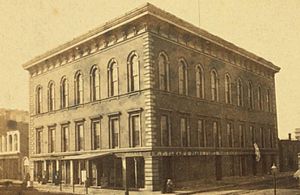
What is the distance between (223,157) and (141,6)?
15.2 metres

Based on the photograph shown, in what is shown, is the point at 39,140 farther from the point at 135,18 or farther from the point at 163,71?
the point at 135,18

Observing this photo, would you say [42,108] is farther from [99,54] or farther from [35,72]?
[99,54]

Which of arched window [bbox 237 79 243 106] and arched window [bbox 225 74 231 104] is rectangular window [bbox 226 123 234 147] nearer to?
arched window [bbox 225 74 231 104]

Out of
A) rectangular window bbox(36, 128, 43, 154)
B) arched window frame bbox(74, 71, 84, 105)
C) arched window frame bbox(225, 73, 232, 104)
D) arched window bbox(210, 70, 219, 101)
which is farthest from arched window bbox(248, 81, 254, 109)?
rectangular window bbox(36, 128, 43, 154)

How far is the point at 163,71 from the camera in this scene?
2775 centimetres

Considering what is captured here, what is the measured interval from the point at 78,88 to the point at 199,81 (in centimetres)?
1015

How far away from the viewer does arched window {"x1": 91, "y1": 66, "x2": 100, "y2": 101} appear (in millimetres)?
30781

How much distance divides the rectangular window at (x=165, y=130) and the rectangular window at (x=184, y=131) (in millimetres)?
1872

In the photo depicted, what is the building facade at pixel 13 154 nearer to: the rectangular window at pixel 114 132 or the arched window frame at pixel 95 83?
the arched window frame at pixel 95 83

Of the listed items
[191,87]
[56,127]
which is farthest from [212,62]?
[56,127]

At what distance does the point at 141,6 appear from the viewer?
26078 mm

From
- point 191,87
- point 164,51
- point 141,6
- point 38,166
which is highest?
point 141,6

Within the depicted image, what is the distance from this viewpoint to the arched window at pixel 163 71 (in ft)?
90.0

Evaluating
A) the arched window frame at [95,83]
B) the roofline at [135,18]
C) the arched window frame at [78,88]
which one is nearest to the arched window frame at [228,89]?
the roofline at [135,18]
